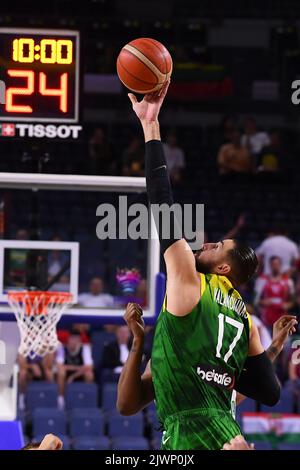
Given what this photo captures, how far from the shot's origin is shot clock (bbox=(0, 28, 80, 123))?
6602mm

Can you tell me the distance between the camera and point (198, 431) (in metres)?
3.63

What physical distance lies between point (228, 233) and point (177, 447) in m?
10.3

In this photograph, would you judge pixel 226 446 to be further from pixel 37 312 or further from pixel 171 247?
pixel 37 312

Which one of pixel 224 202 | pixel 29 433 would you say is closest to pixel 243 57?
pixel 224 202

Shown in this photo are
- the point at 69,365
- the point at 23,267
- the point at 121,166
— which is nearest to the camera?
the point at 23,267

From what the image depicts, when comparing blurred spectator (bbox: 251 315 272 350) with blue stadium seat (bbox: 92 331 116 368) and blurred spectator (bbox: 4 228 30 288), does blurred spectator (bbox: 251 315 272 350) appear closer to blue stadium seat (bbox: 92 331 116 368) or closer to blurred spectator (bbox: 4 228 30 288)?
blue stadium seat (bbox: 92 331 116 368)

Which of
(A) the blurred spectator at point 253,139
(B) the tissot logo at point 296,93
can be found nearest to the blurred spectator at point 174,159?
(A) the blurred spectator at point 253,139

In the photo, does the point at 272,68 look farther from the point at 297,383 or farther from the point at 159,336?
the point at 159,336

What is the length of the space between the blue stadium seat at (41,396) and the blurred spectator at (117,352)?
75 centimetres

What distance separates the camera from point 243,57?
687 inches

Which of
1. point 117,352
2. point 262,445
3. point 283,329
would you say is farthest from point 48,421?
point 283,329

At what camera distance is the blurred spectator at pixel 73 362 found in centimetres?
1065

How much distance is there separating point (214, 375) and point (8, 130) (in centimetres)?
329

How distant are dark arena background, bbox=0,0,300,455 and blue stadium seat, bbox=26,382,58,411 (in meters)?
0.01
